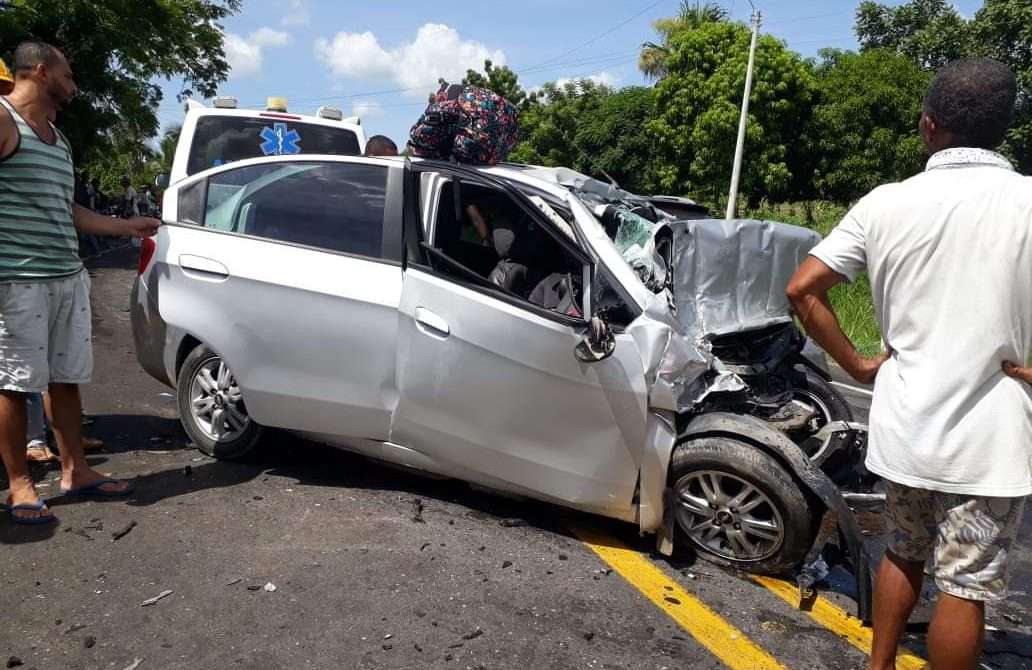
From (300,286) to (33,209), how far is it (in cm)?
120

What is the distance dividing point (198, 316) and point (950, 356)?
134 inches

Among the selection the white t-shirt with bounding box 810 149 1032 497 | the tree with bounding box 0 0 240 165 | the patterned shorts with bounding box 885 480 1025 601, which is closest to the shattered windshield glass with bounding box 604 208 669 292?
the white t-shirt with bounding box 810 149 1032 497

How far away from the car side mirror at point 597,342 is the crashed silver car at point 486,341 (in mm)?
15

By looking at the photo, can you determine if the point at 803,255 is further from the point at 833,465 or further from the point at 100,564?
the point at 100,564

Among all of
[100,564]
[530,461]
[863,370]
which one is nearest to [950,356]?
[863,370]

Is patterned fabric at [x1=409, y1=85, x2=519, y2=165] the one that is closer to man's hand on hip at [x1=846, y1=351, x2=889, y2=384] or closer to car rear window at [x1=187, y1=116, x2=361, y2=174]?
man's hand on hip at [x1=846, y1=351, x2=889, y2=384]

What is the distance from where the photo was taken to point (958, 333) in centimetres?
226

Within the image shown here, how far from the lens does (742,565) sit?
11.6 ft

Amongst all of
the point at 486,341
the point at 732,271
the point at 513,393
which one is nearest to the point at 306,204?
the point at 486,341

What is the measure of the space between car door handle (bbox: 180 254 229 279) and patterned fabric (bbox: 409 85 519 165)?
4.39ft

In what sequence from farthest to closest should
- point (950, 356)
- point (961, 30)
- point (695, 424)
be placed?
1. point (961, 30)
2. point (695, 424)
3. point (950, 356)

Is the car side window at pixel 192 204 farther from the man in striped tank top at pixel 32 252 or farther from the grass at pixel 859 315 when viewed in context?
the grass at pixel 859 315

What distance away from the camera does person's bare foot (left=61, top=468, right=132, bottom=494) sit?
3.98 m

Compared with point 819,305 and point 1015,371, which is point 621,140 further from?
point 1015,371
